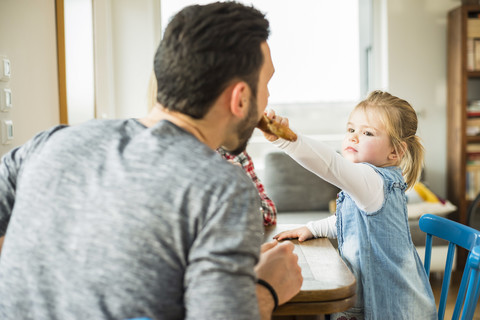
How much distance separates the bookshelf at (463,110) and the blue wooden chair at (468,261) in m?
2.51

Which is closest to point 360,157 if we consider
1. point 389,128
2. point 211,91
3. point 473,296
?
point 389,128

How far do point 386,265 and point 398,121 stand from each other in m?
0.40

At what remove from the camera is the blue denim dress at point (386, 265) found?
1.27m

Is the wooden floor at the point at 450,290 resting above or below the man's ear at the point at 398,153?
below

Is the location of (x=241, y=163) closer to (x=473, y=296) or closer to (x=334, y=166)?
(x=334, y=166)

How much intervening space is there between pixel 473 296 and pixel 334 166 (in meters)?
0.46

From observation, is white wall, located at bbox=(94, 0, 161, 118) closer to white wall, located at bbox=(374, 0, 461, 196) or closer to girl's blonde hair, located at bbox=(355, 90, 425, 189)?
white wall, located at bbox=(374, 0, 461, 196)

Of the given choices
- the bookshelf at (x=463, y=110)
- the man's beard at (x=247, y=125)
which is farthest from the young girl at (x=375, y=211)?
the bookshelf at (x=463, y=110)

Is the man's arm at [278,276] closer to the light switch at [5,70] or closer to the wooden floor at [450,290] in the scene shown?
the light switch at [5,70]

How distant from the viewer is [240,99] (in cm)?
82

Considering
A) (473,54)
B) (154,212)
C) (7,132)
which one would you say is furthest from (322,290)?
(473,54)

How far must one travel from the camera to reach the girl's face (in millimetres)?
1384

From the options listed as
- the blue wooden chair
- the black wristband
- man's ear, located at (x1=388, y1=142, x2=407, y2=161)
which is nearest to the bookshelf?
the blue wooden chair

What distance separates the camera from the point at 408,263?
1297mm
